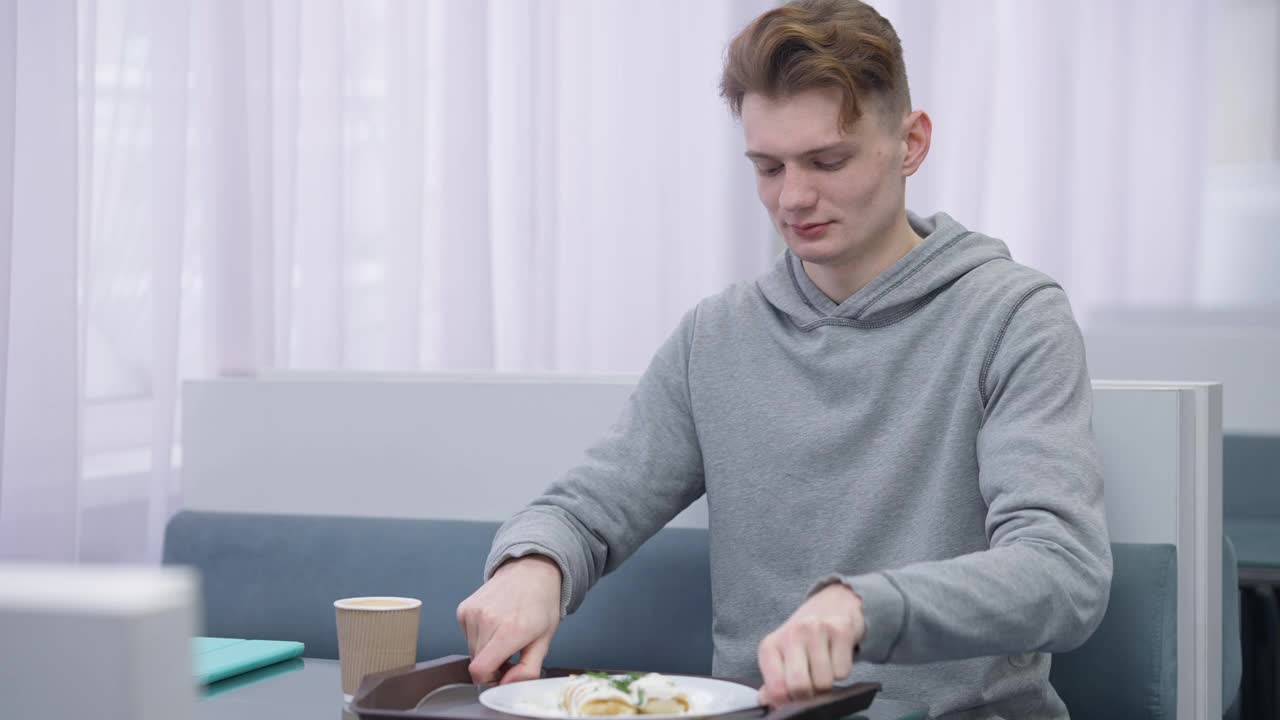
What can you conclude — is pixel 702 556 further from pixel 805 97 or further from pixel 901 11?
pixel 901 11

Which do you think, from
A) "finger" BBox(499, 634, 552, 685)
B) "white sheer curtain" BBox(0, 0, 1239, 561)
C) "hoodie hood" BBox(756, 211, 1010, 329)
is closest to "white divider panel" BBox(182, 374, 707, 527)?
"white sheer curtain" BBox(0, 0, 1239, 561)

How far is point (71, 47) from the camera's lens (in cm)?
204

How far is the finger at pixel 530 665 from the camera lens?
111 centimetres

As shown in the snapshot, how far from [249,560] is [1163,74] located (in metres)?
1.89

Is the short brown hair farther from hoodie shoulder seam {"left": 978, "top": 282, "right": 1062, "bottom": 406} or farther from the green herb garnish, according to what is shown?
the green herb garnish

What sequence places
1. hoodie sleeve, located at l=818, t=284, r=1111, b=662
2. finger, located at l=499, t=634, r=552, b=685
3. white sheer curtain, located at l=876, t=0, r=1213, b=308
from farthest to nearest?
white sheer curtain, located at l=876, t=0, r=1213, b=308 → finger, located at l=499, t=634, r=552, b=685 → hoodie sleeve, located at l=818, t=284, r=1111, b=662

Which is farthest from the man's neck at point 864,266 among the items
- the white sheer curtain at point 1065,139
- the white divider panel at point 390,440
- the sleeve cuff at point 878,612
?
the white sheer curtain at point 1065,139

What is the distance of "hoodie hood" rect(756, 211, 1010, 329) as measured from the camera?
53.2 inches

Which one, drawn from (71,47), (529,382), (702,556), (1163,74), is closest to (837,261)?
(702,556)

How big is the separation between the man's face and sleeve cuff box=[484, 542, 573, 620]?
1.17 feet

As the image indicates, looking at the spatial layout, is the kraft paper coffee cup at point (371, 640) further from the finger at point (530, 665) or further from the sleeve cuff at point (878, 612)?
the sleeve cuff at point (878, 612)

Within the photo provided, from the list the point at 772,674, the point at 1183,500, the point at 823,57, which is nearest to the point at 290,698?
the point at 772,674

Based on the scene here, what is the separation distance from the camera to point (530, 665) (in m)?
1.14

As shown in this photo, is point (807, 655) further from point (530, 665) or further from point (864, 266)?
point (864, 266)
